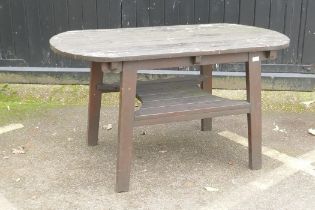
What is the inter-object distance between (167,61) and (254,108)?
763 millimetres

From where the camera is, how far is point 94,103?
377cm

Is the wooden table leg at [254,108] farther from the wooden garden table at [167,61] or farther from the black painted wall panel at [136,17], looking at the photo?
the black painted wall panel at [136,17]

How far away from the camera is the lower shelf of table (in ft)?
10.4

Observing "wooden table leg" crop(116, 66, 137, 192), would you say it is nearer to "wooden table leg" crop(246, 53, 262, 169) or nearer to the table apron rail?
the table apron rail

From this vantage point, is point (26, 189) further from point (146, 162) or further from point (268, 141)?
point (268, 141)

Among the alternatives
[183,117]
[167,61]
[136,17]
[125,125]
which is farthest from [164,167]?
[136,17]

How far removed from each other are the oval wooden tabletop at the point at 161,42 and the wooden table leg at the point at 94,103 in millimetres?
288

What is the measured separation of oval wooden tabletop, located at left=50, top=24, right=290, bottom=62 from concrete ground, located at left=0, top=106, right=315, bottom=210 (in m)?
0.92

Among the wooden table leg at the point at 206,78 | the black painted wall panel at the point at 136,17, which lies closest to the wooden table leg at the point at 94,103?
the wooden table leg at the point at 206,78

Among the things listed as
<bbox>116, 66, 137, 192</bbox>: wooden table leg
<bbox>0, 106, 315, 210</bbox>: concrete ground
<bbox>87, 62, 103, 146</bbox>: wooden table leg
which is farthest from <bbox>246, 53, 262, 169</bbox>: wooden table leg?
<bbox>87, 62, 103, 146</bbox>: wooden table leg

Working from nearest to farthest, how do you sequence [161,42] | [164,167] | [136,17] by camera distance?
[161,42] < [164,167] < [136,17]

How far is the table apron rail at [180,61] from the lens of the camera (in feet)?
9.61

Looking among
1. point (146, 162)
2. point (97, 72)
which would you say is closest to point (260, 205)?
point (146, 162)

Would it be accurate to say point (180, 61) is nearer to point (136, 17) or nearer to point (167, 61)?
point (167, 61)
